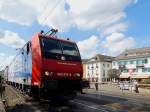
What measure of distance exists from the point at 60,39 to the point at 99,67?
329 ft

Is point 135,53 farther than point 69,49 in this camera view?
Yes

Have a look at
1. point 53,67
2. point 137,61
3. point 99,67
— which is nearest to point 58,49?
point 53,67

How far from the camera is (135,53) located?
9738 centimetres

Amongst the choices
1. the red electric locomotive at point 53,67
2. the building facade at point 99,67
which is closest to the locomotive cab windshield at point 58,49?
the red electric locomotive at point 53,67

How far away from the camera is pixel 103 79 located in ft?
375

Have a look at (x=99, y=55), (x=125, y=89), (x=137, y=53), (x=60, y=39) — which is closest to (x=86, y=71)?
(x=99, y=55)

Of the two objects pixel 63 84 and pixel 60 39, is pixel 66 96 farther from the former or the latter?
pixel 60 39

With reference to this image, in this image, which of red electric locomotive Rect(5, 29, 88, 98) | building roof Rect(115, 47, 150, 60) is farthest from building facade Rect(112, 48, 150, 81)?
red electric locomotive Rect(5, 29, 88, 98)

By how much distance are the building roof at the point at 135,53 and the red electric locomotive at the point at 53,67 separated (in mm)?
77470

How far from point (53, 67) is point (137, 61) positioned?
266 feet

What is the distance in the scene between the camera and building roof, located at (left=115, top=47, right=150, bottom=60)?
3672 inches

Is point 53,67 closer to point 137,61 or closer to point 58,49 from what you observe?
point 58,49

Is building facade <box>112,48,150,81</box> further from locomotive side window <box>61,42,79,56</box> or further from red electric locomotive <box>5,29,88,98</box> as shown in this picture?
red electric locomotive <box>5,29,88,98</box>

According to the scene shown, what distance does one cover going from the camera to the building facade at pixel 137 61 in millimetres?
88188
